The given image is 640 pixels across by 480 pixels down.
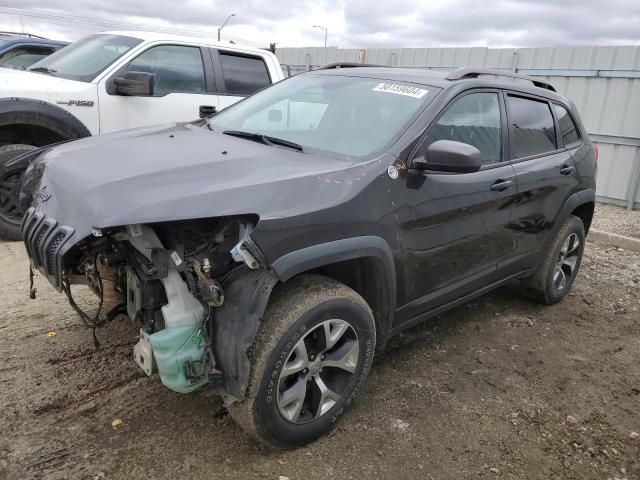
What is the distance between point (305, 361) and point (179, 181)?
1.03 metres

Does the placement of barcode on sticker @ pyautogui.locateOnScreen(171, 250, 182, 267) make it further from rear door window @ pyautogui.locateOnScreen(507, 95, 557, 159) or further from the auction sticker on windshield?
rear door window @ pyautogui.locateOnScreen(507, 95, 557, 159)

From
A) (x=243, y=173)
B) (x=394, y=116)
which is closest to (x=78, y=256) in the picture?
(x=243, y=173)

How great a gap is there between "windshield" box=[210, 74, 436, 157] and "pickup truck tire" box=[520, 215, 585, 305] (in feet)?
6.70

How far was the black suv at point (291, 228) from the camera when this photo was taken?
232cm

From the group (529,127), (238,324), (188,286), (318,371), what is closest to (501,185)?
(529,127)

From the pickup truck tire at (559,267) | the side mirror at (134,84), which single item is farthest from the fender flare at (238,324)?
the side mirror at (134,84)

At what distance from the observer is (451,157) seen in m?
2.77

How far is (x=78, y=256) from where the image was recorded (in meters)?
2.49

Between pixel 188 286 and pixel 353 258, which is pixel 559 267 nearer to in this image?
pixel 353 258

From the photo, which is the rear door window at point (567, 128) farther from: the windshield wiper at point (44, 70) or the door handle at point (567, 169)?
the windshield wiper at point (44, 70)

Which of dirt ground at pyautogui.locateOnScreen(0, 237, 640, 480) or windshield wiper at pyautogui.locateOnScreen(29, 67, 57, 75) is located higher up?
windshield wiper at pyautogui.locateOnScreen(29, 67, 57, 75)

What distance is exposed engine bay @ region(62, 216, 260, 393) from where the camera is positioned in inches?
91.3

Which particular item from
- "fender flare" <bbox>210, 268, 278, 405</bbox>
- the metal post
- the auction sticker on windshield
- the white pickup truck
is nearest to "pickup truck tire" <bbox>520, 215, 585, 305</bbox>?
the auction sticker on windshield

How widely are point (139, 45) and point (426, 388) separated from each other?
468 centimetres
